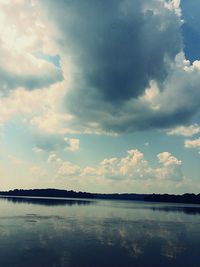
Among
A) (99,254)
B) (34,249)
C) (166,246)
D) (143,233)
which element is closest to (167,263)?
(99,254)

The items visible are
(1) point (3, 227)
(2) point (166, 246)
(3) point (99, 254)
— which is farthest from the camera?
(1) point (3, 227)

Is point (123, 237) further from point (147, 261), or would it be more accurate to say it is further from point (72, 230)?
point (147, 261)

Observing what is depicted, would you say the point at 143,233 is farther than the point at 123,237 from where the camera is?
Yes

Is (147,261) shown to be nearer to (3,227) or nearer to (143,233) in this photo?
(143,233)

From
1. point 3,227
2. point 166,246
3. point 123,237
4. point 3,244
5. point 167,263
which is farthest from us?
point 3,227

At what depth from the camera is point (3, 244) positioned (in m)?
39.8

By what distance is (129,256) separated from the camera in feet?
122

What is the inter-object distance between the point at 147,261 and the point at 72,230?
2226cm

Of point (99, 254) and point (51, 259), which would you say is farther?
point (99, 254)

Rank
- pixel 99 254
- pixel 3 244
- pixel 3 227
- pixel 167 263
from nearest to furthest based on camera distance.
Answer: pixel 167 263 → pixel 99 254 → pixel 3 244 → pixel 3 227

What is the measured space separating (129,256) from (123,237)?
13.3m

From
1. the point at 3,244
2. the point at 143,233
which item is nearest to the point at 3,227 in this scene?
the point at 3,244

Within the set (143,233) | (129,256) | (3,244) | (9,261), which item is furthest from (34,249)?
(143,233)

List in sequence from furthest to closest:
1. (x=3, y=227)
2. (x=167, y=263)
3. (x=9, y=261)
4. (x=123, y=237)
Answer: (x=3, y=227) < (x=123, y=237) < (x=167, y=263) < (x=9, y=261)
